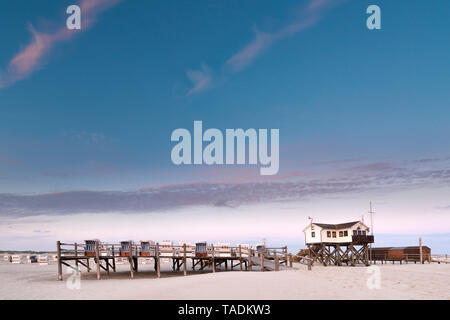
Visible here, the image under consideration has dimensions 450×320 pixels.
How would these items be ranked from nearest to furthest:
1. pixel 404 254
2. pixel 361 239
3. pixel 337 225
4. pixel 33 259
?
pixel 361 239 < pixel 337 225 < pixel 404 254 < pixel 33 259

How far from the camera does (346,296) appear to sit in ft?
52.4

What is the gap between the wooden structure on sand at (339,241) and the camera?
46.8 metres

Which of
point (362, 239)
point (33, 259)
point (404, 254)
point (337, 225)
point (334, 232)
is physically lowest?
point (33, 259)

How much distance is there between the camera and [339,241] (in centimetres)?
4756

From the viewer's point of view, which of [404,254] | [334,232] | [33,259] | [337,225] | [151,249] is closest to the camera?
[151,249]

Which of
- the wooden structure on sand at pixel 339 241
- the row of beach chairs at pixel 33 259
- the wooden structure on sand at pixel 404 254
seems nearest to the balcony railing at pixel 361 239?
the wooden structure on sand at pixel 339 241

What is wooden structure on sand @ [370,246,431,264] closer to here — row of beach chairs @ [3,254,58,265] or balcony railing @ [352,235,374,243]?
balcony railing @ [352,235,374,243]

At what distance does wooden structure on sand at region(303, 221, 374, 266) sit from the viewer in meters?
46.8

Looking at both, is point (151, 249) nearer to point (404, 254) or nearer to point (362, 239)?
point (362, 239)

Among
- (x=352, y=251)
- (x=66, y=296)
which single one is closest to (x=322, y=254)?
(x=352, y=251)

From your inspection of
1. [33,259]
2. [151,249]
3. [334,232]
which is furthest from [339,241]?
[33,259]
